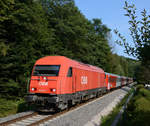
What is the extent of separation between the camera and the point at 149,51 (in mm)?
4973

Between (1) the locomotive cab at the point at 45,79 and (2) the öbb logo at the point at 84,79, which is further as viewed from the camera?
(2) the öbb logo at the point at 84,79

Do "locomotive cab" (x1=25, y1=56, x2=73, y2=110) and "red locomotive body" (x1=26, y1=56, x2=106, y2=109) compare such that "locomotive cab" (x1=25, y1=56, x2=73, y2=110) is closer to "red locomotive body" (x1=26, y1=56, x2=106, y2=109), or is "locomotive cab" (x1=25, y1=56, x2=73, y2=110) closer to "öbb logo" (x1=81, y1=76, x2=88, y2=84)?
"red locomotive body" (x1=26, y1=56, x2=106, y2=109)

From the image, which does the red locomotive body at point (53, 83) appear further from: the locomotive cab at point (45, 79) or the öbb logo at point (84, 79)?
the öbb logo at point (84, 79)

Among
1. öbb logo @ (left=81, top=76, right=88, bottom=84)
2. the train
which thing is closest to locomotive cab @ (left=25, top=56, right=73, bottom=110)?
the train

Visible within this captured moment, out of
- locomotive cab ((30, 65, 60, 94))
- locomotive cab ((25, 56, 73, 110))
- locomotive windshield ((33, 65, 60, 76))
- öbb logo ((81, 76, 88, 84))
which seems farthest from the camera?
öbb logo ((81, 76, 88, 84))

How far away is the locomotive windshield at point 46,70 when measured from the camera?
11.3 metres

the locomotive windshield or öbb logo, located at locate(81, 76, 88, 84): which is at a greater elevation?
the locomotive windshield

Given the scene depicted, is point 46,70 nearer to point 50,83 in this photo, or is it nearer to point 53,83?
point 50,83

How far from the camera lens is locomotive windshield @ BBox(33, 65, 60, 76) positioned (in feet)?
37.1

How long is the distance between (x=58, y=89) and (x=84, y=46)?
1984cm

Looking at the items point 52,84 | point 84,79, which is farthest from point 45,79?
point 84,79

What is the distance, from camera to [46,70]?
11.5 m

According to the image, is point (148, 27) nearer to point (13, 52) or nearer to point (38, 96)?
point (38, 96)

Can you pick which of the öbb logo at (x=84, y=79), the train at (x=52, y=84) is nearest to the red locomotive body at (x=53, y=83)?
the train at (x=52, y=84)
